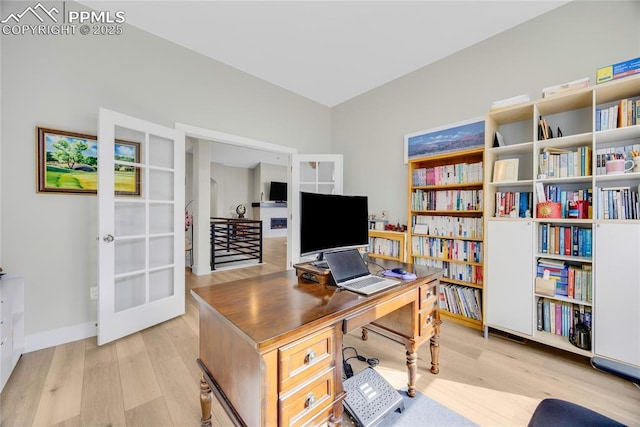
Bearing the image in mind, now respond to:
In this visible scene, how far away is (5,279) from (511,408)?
3428mm

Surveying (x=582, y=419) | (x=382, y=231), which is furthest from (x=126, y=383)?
(x=382, y=231)

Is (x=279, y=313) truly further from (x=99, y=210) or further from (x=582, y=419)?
(x=99, y=210)

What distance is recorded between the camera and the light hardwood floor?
4.72 feet

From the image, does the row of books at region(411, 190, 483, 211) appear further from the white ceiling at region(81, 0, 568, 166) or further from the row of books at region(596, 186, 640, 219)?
the white ceiling at region(81, 0, 568, 166)

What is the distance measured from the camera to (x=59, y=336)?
7.03 feet

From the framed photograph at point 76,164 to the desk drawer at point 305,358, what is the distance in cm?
238

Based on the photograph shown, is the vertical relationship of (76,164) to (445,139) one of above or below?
below

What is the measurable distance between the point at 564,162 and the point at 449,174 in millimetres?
905

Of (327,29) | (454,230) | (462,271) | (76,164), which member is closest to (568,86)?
(454,230)

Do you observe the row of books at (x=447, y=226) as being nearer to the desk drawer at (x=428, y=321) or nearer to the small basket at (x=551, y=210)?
the small basket at (x=551, y=210)

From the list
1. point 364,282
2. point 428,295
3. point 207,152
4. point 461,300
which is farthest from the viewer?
point 207,152

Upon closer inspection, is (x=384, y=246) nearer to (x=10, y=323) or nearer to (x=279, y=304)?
(x=279, y=304)

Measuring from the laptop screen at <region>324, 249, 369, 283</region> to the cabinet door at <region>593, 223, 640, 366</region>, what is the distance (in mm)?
1732

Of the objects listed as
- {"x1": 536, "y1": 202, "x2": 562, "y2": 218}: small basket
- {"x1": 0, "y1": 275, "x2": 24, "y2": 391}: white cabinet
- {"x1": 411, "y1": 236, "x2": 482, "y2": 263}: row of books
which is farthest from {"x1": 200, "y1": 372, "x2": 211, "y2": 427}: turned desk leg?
{"x1": 536, "y1": 202, "x2": 562, "y2": 218}: small basket
